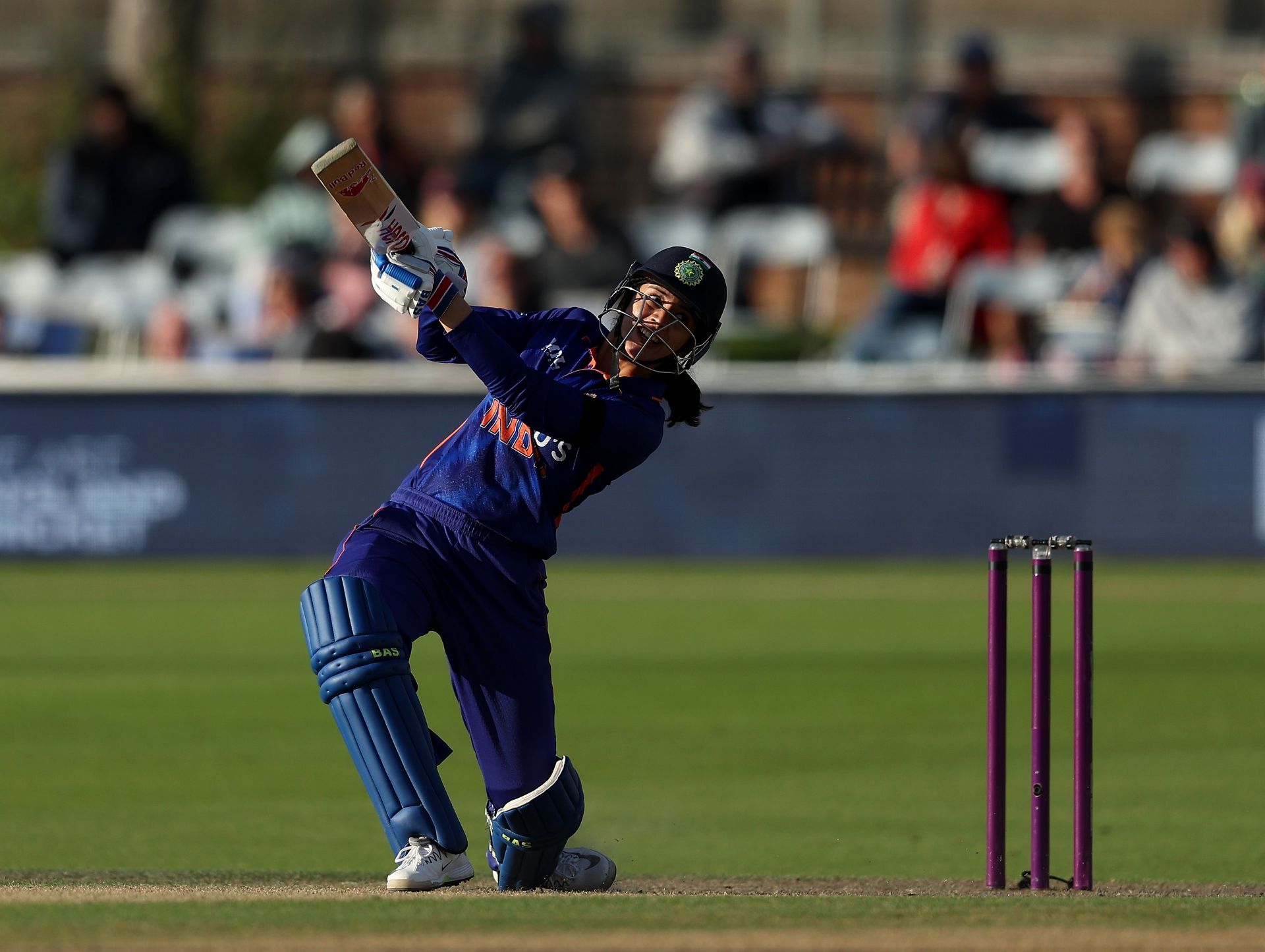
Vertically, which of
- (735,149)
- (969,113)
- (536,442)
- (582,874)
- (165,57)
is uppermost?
(165,57)

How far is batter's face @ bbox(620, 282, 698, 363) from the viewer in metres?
5.73

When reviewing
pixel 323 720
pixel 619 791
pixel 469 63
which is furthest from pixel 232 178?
pixel 619 791

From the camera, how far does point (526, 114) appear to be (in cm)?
1809

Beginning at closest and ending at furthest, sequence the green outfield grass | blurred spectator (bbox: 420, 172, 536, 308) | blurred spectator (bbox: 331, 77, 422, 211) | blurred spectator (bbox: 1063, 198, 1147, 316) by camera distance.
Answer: the green outfield grass
blurred spectator (bbox: 420, 172, 536, 308)
blurred spectator (bbox: 1063, 198, 1147, 316)
blurred spectator (bbox: 331, 77, 422, 211)

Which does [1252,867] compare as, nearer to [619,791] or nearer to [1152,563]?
[619,791]

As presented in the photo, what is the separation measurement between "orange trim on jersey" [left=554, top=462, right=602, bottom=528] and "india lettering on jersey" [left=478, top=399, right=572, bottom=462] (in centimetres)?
11

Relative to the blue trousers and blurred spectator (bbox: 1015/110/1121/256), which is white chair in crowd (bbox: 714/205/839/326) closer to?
blurred spectator (bbox: 1015/110/1121/256)

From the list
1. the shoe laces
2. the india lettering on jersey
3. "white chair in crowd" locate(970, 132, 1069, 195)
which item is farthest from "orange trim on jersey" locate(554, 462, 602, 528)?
"white chair in crowd" locate(970, 132, 1069, 195)

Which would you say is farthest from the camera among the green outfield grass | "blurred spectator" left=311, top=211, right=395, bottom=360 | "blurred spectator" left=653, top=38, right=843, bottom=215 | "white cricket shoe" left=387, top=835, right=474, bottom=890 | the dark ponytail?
"blurred spectator" left=653, top=38, right=843, bottom=215

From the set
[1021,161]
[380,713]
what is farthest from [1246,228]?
[380,713]

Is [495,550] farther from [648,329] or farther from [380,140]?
[380,140]

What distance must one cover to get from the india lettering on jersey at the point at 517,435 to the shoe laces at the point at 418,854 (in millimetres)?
1016

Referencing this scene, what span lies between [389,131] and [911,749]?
9741 millimetres

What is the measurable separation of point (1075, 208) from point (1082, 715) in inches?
428
